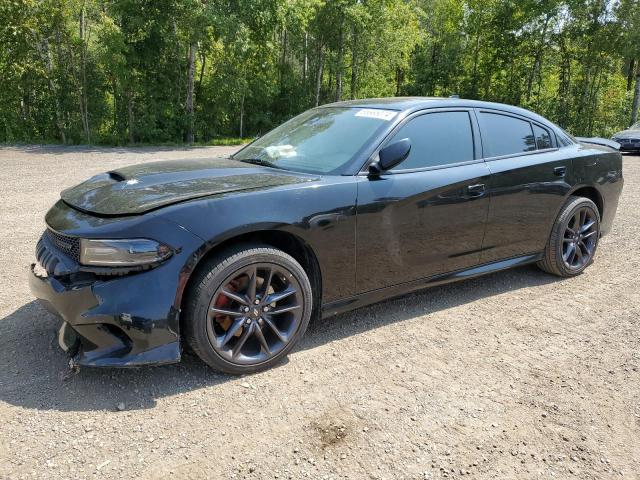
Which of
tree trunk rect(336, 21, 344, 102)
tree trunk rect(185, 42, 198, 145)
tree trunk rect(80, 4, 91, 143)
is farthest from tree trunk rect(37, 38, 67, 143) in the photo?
tree trunk rect(336, 21, 344, 102)

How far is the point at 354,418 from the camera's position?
2.59 meters

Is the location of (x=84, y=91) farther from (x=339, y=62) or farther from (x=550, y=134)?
(x=550, y=134)

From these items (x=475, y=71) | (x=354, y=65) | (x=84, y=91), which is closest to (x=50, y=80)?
(x=84, y=91)

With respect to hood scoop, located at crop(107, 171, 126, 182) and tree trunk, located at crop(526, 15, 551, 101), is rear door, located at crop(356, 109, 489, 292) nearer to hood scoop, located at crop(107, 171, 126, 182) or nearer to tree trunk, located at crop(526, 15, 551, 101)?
hood scoop, located at crop(107, 171, 126, 182)

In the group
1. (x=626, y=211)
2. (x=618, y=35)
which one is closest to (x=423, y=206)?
(x=626, y=211)

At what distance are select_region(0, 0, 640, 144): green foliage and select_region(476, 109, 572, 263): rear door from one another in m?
15.0

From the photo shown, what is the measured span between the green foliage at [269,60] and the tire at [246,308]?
1615 centimetres

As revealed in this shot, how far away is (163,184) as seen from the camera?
3.07 m

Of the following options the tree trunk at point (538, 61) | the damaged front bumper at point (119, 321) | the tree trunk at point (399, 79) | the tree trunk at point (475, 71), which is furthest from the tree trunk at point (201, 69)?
the damaged front bumper at point (119, 321)

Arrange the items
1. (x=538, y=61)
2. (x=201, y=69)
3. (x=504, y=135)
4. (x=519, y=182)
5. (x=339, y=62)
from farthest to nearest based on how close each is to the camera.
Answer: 1. (x=538, y=61)
2. (x=339, y=62)
3. (x=201, y=69)
4. (x=504, y=135)
5. (x=519, y=182)

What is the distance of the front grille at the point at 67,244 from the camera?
270 centimetres

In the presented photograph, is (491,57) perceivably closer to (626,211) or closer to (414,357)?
(626,211)

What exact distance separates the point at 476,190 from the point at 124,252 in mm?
2538

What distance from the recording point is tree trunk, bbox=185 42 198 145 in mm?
18750
